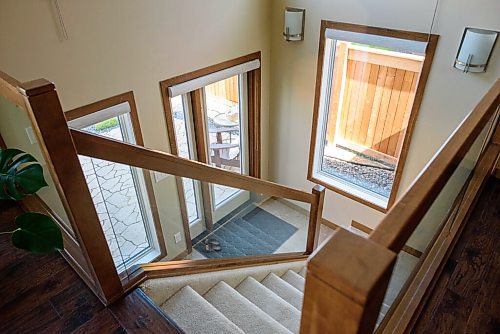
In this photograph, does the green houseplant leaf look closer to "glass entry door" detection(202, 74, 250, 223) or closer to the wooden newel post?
the wooden newel post

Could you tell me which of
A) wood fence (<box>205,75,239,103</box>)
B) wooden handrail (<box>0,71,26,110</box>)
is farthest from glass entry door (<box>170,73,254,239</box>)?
wooden handrail (<box>0,71,26,110</box>)

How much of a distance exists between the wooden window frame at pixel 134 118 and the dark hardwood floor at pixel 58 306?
0.49m

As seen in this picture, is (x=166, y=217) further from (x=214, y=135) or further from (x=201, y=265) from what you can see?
(x=214, y=135)

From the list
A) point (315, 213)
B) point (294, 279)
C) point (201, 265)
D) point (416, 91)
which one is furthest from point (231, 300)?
point (416, 91)

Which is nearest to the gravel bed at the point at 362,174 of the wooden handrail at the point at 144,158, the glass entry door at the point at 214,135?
the glass entry door at the point at 214,135

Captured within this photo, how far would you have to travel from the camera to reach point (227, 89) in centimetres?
410

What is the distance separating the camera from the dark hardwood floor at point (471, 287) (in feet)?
4.80

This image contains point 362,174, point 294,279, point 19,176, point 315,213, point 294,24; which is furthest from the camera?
point 362,174

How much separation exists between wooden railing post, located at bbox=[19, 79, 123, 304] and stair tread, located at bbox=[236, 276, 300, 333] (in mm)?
1016

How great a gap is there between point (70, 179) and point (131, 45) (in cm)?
197

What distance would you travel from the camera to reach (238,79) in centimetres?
416

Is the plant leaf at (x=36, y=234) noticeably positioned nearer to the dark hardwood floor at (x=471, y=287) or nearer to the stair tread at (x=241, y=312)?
the stair tread at (x=241, y=312)

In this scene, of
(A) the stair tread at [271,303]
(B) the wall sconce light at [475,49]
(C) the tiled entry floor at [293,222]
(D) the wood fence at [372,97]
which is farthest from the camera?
(C) the tiled entry floor at [293,222]

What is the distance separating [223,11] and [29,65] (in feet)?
6.14
